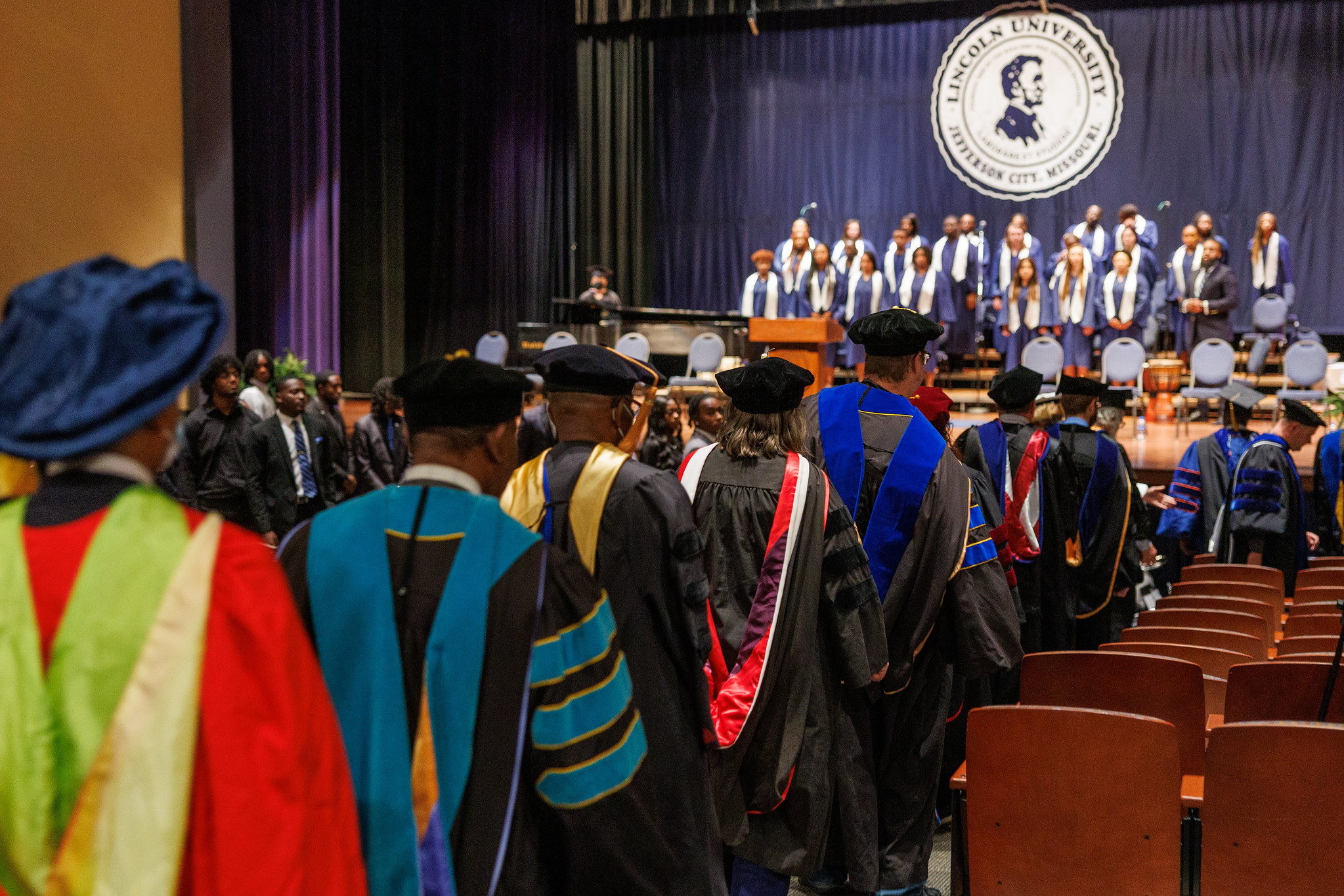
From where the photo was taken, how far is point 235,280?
13000 mm

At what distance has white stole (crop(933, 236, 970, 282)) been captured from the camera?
46.8ft

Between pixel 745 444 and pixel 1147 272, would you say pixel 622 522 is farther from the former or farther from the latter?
pixel 1147 272

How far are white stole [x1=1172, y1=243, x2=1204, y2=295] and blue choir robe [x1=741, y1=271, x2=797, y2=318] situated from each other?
4353mm

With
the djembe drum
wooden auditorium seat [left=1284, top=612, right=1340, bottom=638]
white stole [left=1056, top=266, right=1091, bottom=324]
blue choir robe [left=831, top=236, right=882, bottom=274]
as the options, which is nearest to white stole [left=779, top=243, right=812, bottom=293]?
blue choir robe [left=831, top=236, right=882, bottom=274]

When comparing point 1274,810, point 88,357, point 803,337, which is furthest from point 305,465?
point 88,357

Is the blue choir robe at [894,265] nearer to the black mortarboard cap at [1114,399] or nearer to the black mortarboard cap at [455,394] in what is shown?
the black mortarboard cap at [1114,399]

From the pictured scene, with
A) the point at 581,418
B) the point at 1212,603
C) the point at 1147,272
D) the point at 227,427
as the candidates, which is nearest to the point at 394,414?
the point at 227,427

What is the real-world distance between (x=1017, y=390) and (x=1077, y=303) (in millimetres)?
8901

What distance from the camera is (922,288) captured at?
555 inches

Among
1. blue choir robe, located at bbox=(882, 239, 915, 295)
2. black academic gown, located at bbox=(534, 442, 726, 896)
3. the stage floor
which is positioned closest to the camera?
black academic gown, located at bbox=(534, 442, 726, 896)

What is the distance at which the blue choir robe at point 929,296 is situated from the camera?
552 inches

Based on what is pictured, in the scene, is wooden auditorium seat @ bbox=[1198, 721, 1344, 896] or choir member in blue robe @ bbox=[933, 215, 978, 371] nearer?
wooden auditorium seat @ bbox=[1198, 721, 1344, 896]

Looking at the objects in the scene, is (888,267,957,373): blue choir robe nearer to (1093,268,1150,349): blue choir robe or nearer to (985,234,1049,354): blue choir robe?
(985,234,1049,354): blue choir robe

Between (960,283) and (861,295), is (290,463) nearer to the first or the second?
(861,295)
